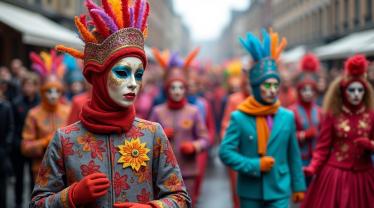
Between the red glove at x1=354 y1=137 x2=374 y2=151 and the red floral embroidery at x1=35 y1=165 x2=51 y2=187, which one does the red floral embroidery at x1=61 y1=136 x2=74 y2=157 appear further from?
the red glove at x1=354 y1=137 x2=374 y2=151

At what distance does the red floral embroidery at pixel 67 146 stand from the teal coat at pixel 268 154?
2.56 meters

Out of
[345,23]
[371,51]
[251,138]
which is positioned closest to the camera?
[251,138]

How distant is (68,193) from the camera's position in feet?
10.8

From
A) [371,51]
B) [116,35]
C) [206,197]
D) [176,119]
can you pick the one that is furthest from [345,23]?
[116,35]

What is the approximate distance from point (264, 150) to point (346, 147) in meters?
0.95

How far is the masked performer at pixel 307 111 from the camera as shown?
795 cm

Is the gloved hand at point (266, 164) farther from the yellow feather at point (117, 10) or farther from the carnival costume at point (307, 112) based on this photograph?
the yellow feather at point (117, 10)

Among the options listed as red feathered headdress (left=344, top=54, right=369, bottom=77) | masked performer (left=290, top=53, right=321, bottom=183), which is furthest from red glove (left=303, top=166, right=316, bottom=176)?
masked performer (left=290, top=53, right=321, bottom=183)

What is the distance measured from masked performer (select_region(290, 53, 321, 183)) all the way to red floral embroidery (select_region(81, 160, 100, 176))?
15.6ft

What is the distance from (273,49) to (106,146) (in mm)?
3304

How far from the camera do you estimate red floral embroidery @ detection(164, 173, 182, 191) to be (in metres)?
3.56

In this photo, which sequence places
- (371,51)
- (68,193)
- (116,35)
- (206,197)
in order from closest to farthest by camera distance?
(68,193) → (116,35) → (206,197) → (371,51)

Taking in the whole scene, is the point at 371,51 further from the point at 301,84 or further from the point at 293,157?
the point at 293,157

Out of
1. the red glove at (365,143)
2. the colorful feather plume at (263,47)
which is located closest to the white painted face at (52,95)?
the colorful feather plume at (263,47)
